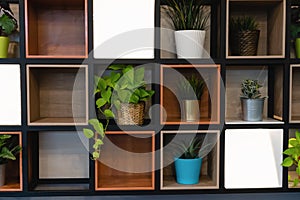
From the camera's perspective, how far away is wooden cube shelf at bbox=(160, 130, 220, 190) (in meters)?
1.64

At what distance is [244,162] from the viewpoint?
5.40 ft

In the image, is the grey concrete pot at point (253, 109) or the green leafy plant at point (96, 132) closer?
the green leafy plant at point (96, 132)

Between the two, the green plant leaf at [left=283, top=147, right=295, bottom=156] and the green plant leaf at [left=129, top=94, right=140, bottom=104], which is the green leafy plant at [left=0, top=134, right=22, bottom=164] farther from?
the green plant leaf at [left=283, top=147, right=295, bottom=156]

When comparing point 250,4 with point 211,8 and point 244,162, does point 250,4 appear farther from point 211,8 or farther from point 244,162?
point 244,162

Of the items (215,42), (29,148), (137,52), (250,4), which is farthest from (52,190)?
(250,4)

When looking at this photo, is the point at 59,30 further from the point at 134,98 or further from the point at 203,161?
the point at 203,161

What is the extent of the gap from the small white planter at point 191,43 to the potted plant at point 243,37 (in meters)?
0.21

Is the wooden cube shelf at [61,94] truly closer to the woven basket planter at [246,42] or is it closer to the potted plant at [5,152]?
the potted plant at [5,152]

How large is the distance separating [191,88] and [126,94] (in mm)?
337

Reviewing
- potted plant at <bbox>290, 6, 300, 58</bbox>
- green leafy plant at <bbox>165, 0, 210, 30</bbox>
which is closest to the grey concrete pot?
potted plant at <bbox>290, 6, 300, 58</bbox>

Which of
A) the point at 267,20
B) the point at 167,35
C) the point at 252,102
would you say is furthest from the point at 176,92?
the point at 267,20

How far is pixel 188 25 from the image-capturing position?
166 cm

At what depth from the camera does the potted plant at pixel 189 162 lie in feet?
5.47

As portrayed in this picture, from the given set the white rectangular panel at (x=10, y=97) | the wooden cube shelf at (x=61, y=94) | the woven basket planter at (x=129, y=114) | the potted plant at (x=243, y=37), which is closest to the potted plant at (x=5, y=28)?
the white rectangular panel at (x=10, y=97)
